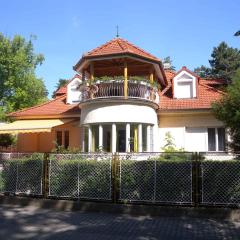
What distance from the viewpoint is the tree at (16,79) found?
46.1 meters

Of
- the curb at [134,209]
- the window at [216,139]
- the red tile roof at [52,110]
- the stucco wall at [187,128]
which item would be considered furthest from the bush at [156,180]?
the red tile roof at [52,110]

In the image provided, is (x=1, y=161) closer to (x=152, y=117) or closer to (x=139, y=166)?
(x=139, y=166)

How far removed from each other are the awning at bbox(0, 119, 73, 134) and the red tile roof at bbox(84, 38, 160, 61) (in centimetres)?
606

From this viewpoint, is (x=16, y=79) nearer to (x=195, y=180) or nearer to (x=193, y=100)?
(x=193, y=100)

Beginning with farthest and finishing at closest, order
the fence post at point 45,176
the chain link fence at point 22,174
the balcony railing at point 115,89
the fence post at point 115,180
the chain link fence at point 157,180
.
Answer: the balcony railing at point 115,89 → the chain link fence at point 22,174 → the fence post at point 45,176 → the fence post at point 115,180 → the chain link fence at point 157,180

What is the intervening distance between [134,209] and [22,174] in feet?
18.0

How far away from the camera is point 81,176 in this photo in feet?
50.5

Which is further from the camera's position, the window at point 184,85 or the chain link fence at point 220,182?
the window at point 184,85

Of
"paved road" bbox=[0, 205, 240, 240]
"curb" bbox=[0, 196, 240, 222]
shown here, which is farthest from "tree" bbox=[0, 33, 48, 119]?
"paved road" bbox=[0, 205, 240, 240]

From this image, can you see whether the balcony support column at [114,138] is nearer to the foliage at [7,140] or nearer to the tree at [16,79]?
the foliage at [7,140]

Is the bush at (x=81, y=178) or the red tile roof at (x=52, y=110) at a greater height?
the red tile roof at (x=52, y=110)

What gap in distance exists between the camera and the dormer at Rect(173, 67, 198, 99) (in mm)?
30078

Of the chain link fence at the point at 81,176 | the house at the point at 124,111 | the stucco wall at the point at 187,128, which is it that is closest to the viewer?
the chain link fence at the point at 81,176

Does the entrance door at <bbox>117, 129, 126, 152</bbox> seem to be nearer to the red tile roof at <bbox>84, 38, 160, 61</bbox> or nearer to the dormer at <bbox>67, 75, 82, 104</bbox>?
the red tile roof at <bbox>84, 38, 160, 61</bbox>
